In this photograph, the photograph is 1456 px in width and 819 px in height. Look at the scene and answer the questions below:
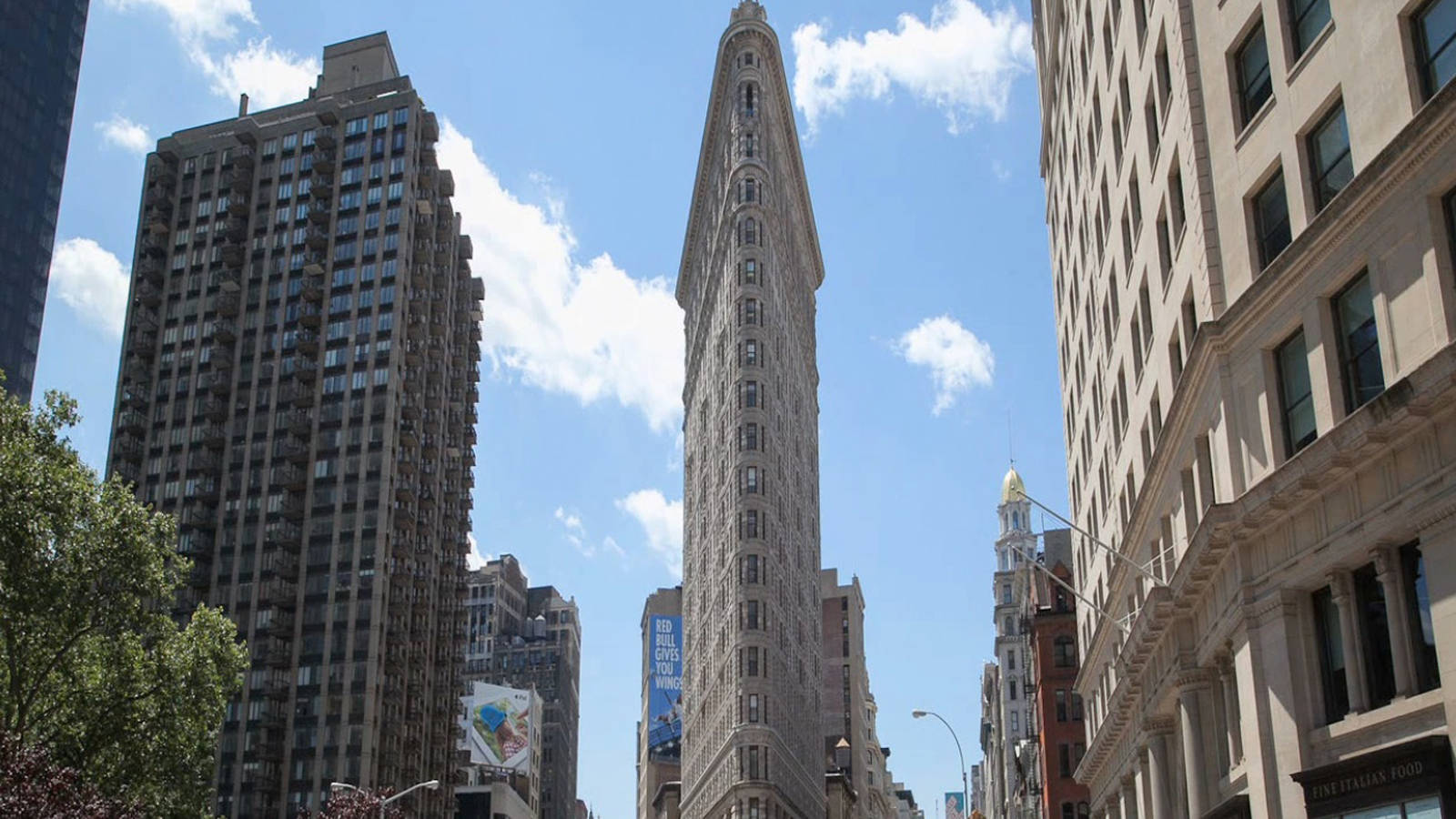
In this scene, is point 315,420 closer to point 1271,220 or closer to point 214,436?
point 214,436

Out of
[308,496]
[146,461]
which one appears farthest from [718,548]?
[146,461]

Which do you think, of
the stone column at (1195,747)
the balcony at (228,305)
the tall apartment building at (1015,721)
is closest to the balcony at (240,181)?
the balcony at (228,305)

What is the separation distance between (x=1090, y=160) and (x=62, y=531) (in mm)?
37405

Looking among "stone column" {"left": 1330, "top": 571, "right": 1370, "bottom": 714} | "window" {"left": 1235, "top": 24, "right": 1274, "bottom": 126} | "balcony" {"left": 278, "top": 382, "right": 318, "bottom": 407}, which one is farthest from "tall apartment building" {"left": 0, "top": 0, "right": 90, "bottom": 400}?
"stone column" {"left": 1330, "top": 571, "right": 1370, "bottom": 714}

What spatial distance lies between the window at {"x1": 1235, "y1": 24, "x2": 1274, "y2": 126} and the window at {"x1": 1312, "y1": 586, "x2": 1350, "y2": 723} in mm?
9584

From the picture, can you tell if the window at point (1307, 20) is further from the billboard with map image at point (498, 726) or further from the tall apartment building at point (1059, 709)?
the billboard with map image at point (498, 726)

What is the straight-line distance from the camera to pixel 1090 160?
47469 mm

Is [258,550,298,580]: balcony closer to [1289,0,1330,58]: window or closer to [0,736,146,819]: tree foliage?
[0,736,146,819]: tree foliage

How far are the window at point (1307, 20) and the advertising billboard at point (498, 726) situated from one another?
16053 cm

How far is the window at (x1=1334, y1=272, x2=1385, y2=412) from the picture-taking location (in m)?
22.9

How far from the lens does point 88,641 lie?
170ft

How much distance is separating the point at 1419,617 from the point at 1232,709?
881 cm

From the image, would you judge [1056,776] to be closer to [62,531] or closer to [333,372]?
[62,531]

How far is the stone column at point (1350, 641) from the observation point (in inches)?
914
